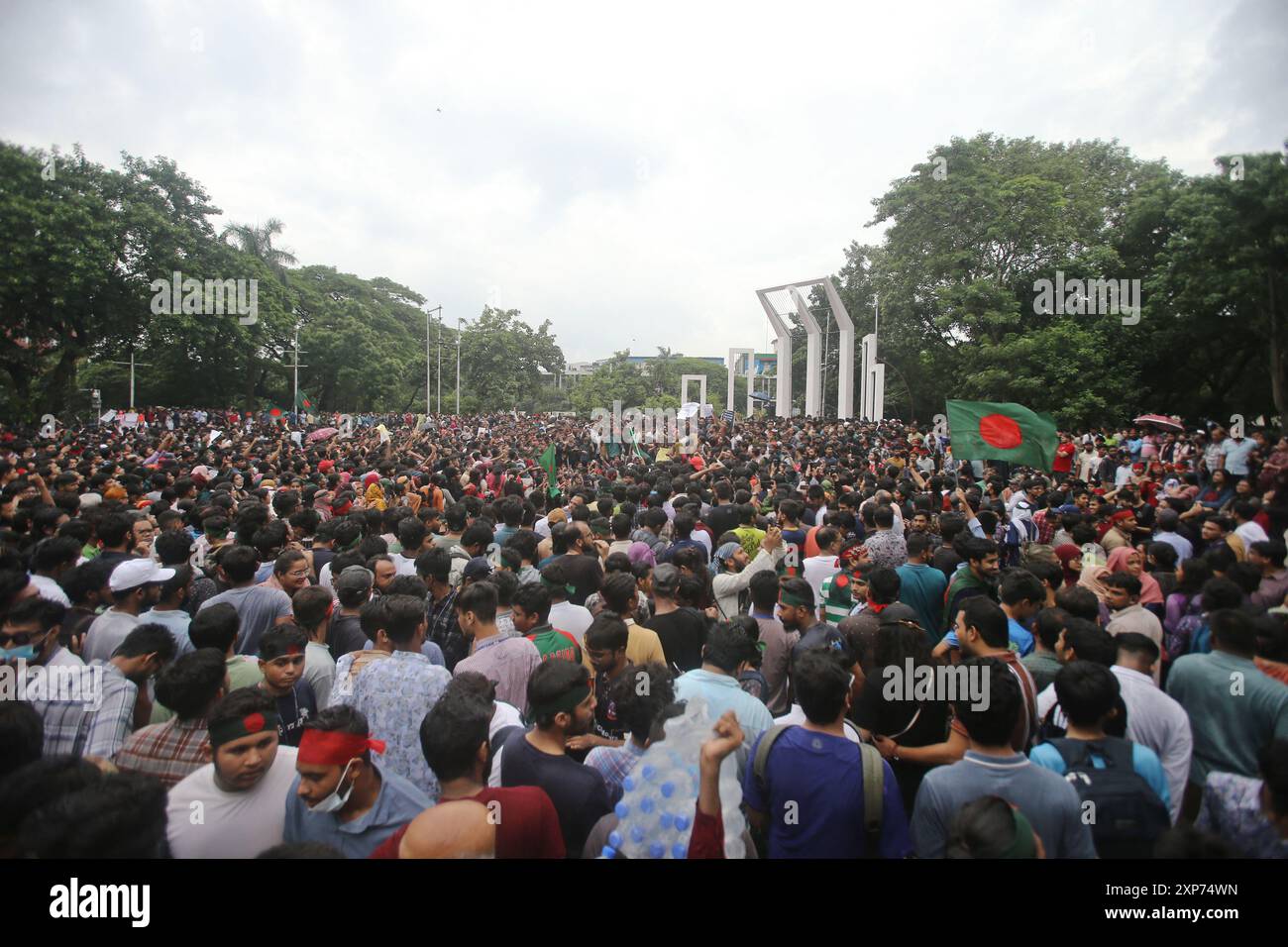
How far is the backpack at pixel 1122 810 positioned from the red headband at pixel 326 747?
248 centimetres

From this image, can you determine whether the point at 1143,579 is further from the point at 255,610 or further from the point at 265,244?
the point at 265,244

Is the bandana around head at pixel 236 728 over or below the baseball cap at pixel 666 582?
below

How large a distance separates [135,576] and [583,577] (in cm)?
274

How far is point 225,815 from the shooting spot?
Result: 2238 mm

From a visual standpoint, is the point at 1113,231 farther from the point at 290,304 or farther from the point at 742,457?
the point at 290,304

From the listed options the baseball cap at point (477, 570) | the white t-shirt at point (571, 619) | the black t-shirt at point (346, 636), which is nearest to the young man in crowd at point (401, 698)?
the black t-shirt at point (346, 636)

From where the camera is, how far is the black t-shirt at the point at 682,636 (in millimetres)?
4066

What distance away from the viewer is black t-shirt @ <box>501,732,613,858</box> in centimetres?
245

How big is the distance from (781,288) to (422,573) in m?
29.5

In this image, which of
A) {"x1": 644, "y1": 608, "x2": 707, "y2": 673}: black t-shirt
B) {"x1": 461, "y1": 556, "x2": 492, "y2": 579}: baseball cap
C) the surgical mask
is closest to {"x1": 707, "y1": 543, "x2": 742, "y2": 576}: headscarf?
{"x1": 644, "y1": 608, "x2": 707, "y2": 673}: black t-shirt

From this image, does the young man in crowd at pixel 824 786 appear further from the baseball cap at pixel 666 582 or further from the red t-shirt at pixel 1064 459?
the red t-shirt at pixel 1064 459

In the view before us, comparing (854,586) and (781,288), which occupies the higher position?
(781,288)
